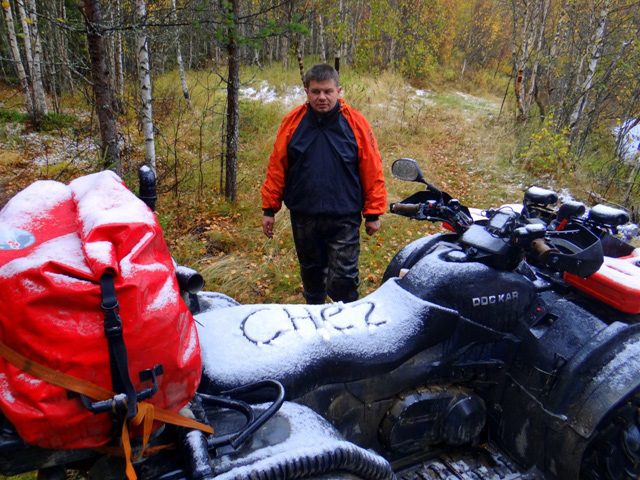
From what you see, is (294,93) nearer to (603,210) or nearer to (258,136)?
(258,136)

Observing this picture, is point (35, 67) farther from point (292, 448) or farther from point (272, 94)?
point (292, 448)

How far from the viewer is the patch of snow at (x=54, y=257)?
992 mm

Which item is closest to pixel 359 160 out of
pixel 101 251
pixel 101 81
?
pixel 101 251

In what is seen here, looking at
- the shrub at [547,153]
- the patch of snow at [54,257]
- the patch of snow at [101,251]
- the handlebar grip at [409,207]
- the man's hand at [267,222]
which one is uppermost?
the patch of snow at [101,251]

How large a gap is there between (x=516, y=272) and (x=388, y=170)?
637cm

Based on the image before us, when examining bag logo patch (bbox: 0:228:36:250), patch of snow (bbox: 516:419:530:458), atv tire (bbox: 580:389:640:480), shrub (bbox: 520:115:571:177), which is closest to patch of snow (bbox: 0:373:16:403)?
bag logo patch (bbox: 0:228:36:250)

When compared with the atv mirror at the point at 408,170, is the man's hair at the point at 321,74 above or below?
above

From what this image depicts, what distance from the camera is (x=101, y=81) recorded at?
13.3ft

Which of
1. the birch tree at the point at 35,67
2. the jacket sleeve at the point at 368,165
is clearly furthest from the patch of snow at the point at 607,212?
the birch tree at the point at 35,67

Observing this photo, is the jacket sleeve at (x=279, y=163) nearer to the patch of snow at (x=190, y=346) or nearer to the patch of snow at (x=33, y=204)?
the patch of snow at (x=33, y=204)

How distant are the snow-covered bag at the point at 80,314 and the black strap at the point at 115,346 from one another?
18mm

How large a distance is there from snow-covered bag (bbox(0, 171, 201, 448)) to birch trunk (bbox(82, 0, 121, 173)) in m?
3.17

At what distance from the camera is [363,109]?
10914 mm

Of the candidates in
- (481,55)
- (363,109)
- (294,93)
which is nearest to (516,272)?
(363,109)
